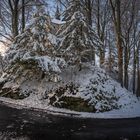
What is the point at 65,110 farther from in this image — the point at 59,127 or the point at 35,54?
the point at 35,54

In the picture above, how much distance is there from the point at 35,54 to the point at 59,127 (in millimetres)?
7746

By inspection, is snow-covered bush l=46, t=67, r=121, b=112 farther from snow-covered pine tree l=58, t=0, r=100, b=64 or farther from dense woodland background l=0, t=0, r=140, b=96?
dense woodland background l=0, t=0, r=140, b=96

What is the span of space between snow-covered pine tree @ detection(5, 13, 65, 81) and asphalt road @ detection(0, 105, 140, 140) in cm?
371

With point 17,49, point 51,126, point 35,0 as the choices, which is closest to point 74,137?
point 51,126

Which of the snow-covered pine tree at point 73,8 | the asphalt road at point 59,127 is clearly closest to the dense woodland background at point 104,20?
the snow-covered pine tree at point 73,8

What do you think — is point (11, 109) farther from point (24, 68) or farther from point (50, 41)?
point (50, 41)

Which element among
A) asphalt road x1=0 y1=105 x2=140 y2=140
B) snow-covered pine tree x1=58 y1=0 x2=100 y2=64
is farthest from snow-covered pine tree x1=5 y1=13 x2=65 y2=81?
asphalt road x1=0 y1=105 x2=140 y2=140

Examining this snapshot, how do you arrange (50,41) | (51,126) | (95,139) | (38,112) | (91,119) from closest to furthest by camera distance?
(95,139), (51,126), (91,119), (38,112), (50,41)

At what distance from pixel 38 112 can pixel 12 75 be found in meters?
4.66

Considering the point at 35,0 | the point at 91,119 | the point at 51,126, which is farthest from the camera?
the point at 35,0

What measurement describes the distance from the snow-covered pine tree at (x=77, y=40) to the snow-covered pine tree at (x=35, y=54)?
2.75 feet

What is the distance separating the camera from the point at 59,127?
10555 millimetres

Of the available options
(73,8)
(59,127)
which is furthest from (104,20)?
(59,127)

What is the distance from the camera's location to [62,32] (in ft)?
59.6
